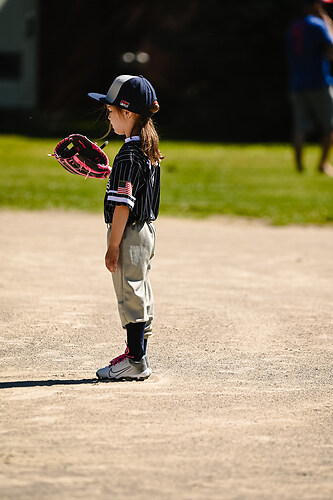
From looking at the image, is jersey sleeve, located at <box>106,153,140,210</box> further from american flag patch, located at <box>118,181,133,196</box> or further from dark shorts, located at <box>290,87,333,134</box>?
dark shorts, located at <box>290,87,333,134</box>

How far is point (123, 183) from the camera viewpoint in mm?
4441

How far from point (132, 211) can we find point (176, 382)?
2.85 ft

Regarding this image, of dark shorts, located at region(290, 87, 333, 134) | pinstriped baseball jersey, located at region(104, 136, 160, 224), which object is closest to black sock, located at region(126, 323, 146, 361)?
pinstriped baseball jersey, located at region(104, 136, 160, 224)

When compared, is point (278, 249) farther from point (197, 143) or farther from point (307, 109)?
point (197, 143)

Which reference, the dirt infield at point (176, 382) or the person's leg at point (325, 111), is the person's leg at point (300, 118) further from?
the dirt infield at point (176, 382)

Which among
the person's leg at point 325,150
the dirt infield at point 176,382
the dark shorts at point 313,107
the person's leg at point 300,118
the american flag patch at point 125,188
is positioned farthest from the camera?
the person's leg at point 300,118

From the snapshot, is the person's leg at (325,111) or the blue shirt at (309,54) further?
the blue shirt at (309,54)

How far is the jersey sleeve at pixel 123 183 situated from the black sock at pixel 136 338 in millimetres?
613

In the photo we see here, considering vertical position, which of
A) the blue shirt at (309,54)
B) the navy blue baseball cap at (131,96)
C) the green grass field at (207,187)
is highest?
the navy blue baseball cap at (131,96)

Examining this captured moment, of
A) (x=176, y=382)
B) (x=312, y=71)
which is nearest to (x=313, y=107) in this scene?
(x=312, y=71)

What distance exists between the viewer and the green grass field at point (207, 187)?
1106 cm

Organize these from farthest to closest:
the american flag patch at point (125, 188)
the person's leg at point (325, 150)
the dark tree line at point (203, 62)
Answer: the dark tree line at point (203, 62) < the person's leg at point (325, 150) < the american flag patch at point (125, 188)

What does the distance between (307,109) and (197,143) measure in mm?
7996

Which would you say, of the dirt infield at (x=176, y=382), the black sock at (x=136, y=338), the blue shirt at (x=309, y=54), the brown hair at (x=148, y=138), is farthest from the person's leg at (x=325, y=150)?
the black sock at (x=136, y=338)
